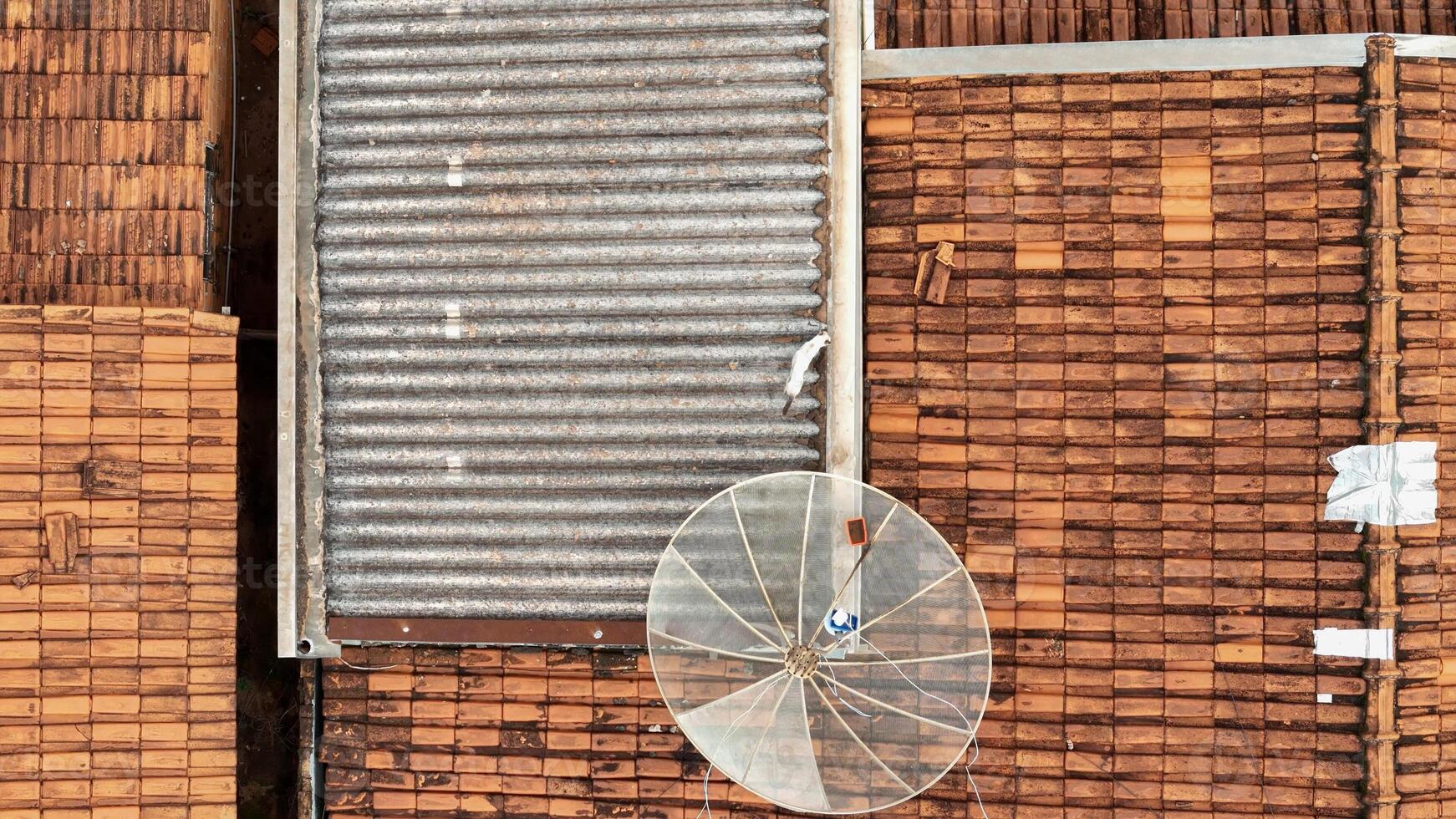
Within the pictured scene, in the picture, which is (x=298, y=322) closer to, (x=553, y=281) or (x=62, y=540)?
(x=553, y=281)

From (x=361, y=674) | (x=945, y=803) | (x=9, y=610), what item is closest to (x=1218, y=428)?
(x=945, y=803)

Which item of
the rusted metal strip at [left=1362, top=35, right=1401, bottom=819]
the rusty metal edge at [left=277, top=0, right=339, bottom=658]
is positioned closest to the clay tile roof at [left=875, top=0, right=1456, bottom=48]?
the rusted metal strip at [left=1362, top=35, right=1401, bottom=819]

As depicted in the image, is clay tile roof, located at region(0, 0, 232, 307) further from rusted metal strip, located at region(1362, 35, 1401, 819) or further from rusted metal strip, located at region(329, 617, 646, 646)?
rusted metal strip, located at region(1362, 35, 1401, 819)

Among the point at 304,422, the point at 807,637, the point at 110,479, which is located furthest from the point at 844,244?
the point at 110,479

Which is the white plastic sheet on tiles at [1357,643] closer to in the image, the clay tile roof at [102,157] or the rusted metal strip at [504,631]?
the rusted metal strip at [504,631]

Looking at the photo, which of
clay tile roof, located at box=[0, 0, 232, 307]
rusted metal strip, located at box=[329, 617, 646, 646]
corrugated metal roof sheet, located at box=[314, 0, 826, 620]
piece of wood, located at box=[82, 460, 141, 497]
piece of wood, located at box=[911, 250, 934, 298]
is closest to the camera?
corrugated metal roof sheet, located at box=[314, 0, 826, 620]
